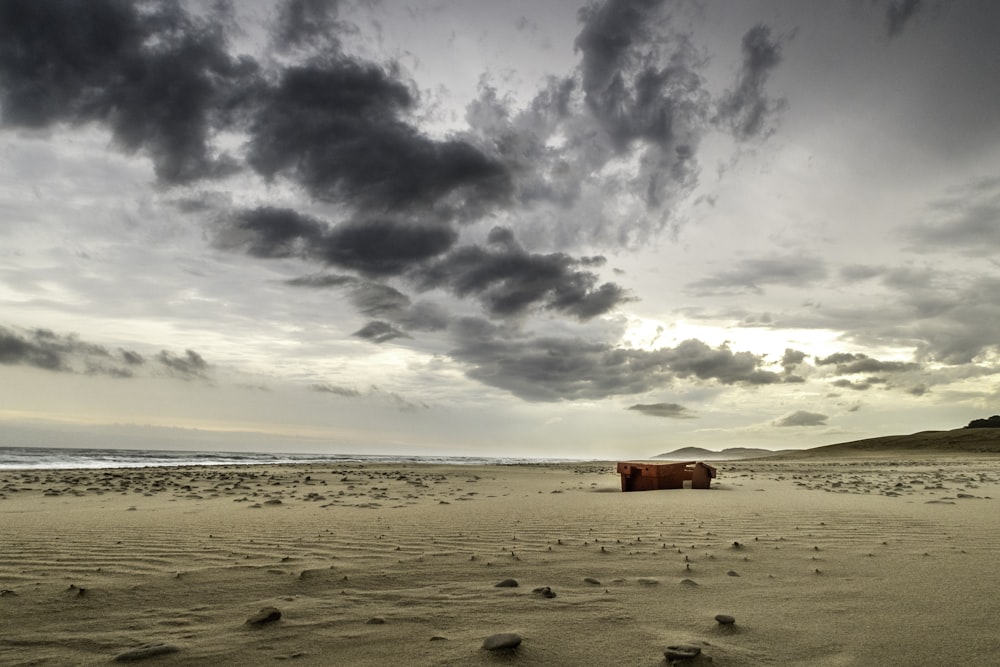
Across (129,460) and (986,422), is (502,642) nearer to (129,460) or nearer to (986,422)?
(129,460)

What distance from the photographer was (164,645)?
3.15 m

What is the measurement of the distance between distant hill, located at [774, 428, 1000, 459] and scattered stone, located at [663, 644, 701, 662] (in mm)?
50135

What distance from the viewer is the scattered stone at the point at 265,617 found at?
3.52m

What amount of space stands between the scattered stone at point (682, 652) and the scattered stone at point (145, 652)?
8.74ft

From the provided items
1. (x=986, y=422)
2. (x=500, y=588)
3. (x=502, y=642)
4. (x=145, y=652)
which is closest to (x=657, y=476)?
(x=500, y=588)

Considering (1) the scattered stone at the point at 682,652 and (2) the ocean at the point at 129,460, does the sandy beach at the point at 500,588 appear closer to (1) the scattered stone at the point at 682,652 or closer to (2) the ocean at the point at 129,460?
(1) the scattered stone at the point at 682,652

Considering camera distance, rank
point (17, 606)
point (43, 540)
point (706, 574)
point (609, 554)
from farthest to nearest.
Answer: point (43, 540) → point (609, 554) → point (706, 574) → point (17, 606)

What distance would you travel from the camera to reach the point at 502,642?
3008mm

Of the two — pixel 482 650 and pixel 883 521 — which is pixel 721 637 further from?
pixel 883 521

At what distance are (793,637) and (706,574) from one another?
1565 millimetres

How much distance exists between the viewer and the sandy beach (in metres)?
3.09

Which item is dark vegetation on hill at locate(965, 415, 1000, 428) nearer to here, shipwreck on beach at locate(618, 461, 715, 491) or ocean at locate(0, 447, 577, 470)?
ocean at locate(0, 447, 577, 470)

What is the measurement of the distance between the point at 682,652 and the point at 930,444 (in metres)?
60.1

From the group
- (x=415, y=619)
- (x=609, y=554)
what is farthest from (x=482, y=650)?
(x=609, y=554)
